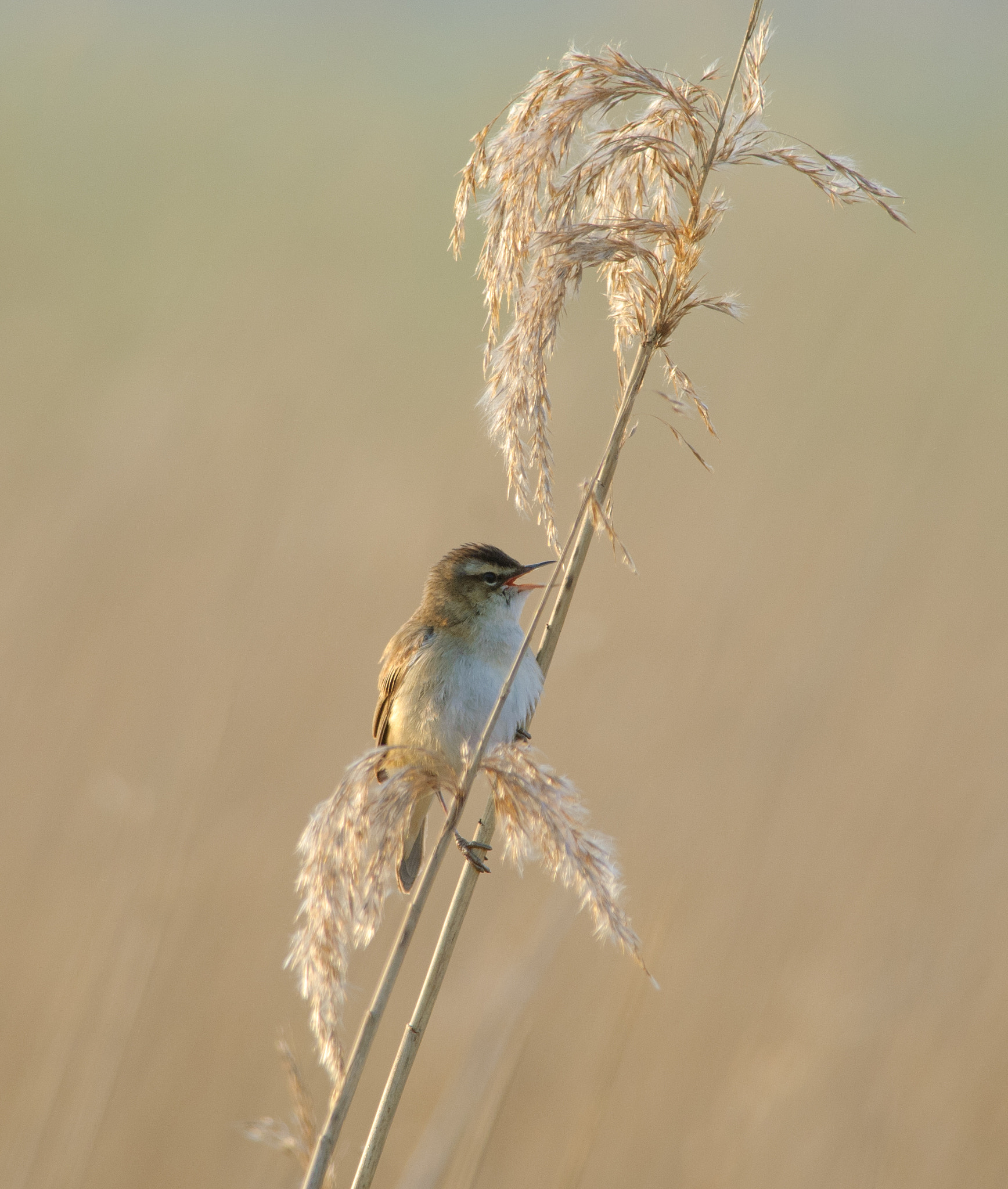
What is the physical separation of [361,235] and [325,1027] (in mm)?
5558

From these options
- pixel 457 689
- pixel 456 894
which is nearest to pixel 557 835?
pixel 456 894

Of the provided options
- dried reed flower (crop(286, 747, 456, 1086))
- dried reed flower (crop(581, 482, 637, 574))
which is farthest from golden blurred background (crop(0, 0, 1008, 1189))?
dried reed flower (crop(581, 482, 637, 574))

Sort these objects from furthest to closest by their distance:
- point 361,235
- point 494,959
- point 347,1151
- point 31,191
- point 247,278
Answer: point 31,191 → point 361,235 → point 247,278 → point 494,959 → point 347,1151

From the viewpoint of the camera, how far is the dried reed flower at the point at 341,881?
1557 mm

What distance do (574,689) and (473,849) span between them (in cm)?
241

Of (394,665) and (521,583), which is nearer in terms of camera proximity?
(521,583)

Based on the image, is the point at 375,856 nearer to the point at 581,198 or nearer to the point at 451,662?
the point at 451,662

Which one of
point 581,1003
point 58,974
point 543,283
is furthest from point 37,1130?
point 543,283

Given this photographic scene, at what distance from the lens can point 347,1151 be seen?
175 cm

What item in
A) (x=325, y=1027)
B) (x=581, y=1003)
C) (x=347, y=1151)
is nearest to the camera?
(x=325, y=1027)

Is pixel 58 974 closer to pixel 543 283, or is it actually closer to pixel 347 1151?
pixel 347 1151

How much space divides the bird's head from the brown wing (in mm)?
71

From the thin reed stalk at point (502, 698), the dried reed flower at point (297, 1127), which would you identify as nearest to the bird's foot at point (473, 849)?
the thin reed stalk at point (502, 698)

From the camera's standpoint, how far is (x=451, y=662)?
95.9 inches
